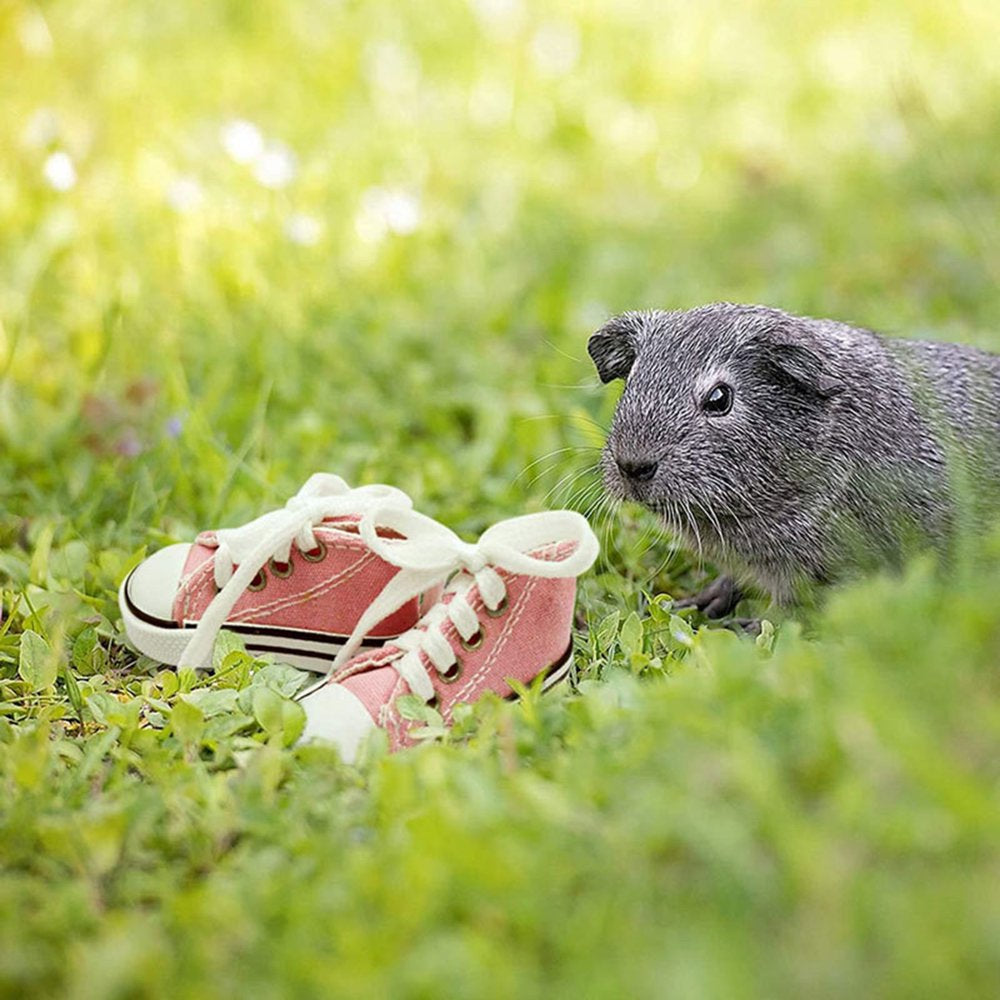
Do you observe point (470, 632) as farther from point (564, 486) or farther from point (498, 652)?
point (564, 486)

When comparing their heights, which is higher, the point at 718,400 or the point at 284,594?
the point at 718,400

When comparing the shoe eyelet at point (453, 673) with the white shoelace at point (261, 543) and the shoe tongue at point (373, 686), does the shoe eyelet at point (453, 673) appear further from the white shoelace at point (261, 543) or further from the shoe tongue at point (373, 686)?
the white shoelace at point (261, 543)

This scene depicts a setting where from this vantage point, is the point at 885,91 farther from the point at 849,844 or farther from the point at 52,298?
the point at 849,844

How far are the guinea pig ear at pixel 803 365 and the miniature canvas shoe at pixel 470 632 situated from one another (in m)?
0.79

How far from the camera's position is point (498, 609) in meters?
2.91

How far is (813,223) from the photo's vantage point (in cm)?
654

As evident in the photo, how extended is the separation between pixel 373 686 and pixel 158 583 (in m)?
0.79

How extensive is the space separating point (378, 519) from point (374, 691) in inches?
19.1

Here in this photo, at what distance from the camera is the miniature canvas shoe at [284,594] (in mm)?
3172

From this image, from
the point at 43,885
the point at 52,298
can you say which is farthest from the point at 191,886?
the point at 52,298

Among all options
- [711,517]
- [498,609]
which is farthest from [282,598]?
[711,517]

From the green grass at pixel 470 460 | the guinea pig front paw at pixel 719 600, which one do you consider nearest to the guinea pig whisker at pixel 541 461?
the green grass at pixel 470 460

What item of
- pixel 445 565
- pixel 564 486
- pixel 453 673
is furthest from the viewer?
pixel 564 486

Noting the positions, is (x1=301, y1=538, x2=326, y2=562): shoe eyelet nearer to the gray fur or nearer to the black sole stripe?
the black sole stripe
